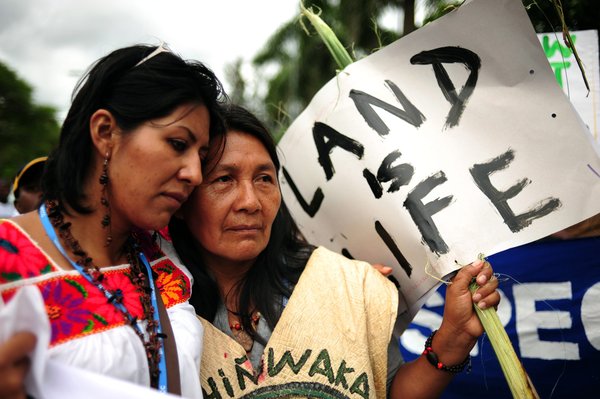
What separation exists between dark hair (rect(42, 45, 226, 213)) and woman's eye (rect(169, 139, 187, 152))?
7cm

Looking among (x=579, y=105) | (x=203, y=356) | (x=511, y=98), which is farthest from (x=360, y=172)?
(x=579, y=105)

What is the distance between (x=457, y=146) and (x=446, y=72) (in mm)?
245

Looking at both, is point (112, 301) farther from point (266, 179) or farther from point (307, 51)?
point (307, 51)

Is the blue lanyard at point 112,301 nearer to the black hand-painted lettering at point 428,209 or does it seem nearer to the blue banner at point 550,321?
the black hand-painted lettering at point 428,209

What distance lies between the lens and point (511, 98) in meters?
1.56

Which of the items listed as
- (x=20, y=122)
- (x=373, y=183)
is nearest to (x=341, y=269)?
(x=373, y=183)

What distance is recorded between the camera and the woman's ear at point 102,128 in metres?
1.32

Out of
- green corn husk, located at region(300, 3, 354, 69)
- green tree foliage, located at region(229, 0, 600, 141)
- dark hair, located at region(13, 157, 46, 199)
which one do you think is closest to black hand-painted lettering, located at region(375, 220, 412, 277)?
green corn husk, located at region(300, 3, 354, 69)

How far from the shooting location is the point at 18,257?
3.78 feet

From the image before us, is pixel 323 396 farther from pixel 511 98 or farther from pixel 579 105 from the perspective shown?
pixel 579 105

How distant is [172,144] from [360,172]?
737 mm

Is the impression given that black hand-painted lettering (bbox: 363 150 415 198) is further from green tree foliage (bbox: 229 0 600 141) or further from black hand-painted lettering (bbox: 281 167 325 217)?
green tree foliage (bbox: 229 0 600 141)

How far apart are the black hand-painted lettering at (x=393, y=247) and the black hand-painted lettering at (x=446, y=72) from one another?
423mm

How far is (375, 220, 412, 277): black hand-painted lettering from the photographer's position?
5.82 feet
